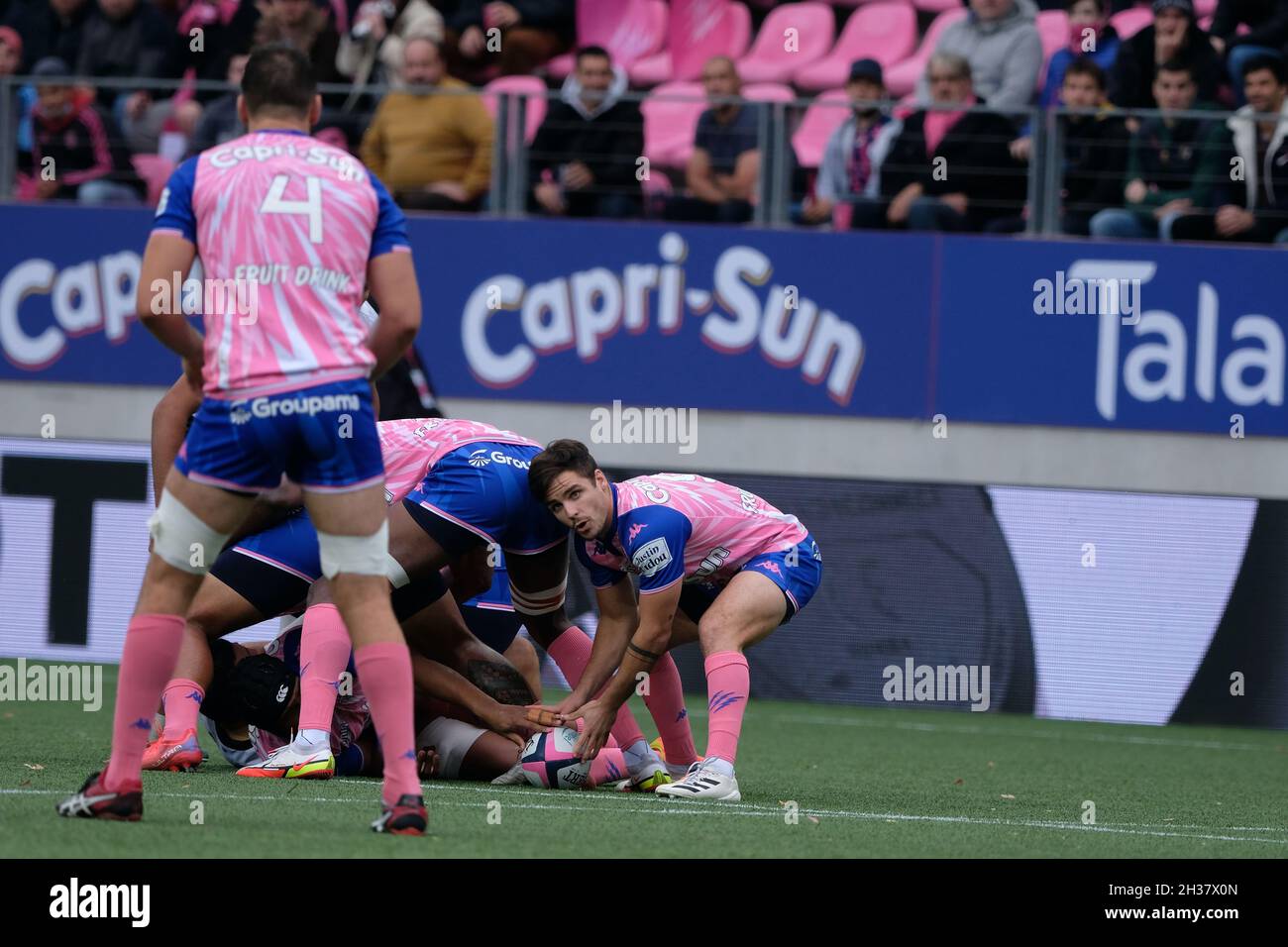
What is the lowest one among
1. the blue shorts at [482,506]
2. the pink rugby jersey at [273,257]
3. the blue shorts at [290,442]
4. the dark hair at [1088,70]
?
the blue shorts at [482,506]

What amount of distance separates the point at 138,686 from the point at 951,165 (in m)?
8.41

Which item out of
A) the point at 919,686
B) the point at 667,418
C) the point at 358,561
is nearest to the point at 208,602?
the point at 358,561

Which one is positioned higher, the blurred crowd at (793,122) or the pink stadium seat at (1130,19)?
the pink stadium seat at (1130,19)

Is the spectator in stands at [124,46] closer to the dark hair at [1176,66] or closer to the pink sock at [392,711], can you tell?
the dark hair at [1176,66]

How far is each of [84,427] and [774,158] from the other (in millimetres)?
4916

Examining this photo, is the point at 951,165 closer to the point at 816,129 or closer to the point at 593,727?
the point at 816,129

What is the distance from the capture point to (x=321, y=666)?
6.48m

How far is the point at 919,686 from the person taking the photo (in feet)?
36.9

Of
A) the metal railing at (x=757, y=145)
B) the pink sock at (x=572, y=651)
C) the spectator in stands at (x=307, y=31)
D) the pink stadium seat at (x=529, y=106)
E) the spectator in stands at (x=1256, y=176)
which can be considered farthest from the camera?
the spectator in stands at (x=307, y=31)

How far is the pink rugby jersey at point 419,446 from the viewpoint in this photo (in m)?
6.89

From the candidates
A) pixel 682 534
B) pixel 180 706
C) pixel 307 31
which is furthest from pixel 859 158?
pixel 180 706

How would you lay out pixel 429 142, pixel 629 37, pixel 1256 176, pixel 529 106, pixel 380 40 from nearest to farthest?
pixel 1256 176
pixel 429 142
pixel 529 106
pixel 380 40
pixel 629 37

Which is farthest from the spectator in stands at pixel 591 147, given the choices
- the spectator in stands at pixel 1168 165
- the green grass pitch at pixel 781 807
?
the green grass pitch at pixel 781 807

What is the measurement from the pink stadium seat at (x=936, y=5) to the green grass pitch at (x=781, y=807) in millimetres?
6868
